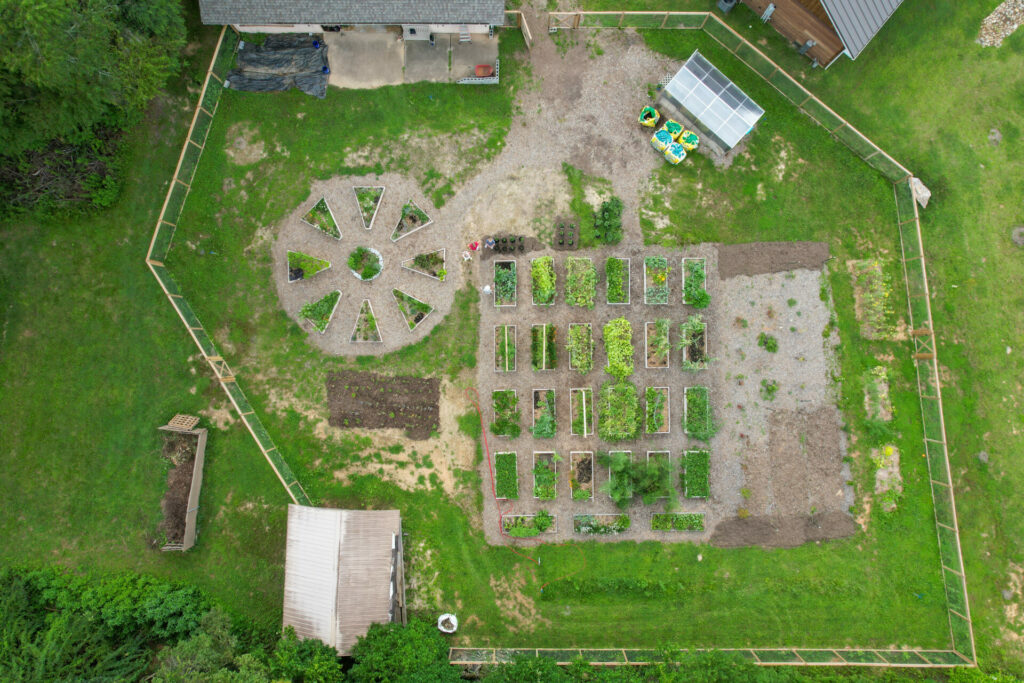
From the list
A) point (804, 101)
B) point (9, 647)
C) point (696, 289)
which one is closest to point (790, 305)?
point (696, 289)

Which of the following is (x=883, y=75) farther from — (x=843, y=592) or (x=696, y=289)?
(x=843, y=592)

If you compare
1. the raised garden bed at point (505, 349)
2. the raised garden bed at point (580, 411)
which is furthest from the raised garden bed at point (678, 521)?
the raised garden bed at point (505, 349)

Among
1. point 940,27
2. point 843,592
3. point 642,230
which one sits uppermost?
point 940,27

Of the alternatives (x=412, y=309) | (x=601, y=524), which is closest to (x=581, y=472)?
(x=601, y=524)

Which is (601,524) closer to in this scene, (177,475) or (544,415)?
(544,415)

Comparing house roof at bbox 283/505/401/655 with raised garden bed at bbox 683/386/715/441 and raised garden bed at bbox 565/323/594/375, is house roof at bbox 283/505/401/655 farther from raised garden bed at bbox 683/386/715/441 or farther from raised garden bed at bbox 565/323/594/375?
raised garden bed at bbox 683/386/715/441

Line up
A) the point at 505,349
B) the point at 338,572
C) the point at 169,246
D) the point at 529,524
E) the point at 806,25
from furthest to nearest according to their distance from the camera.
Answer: the point at 169,246 → the point at 505,349 → the point at 529,524 → the point at 806,25 → the point at 338,572

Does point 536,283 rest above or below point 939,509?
above
